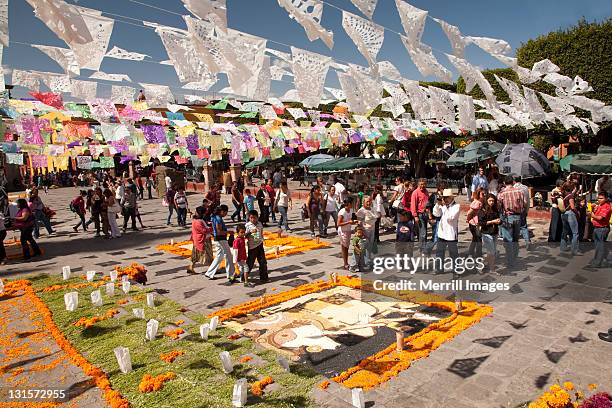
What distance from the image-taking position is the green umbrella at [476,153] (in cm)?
2197

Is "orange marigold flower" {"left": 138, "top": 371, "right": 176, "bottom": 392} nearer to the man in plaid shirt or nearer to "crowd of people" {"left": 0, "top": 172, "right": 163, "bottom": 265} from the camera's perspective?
the man in plaid shirt

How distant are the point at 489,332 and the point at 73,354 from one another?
234 inches

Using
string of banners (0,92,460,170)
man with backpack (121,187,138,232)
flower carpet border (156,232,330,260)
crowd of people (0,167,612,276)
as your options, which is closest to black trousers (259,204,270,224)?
flower carpet border (156,232,330,260)

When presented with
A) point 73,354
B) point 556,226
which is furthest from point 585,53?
point 73,354

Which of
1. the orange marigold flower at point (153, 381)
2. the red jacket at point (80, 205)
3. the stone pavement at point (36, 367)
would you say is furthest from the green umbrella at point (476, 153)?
the stone pavement at point (36, 367)

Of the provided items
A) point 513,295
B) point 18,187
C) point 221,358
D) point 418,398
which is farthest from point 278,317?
point 18,187

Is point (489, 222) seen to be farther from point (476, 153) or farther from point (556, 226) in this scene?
point (476, 153)

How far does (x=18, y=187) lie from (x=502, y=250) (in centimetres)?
4555

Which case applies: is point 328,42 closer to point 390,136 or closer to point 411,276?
point 411,276

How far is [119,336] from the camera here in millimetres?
6168

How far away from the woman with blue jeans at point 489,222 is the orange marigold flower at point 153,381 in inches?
252

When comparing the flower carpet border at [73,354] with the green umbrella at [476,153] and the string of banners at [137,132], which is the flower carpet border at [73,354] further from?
the green umbrella at [476,153]

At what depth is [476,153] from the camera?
22344mm

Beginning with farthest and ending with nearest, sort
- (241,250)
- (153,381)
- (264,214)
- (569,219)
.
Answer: (264,214)
(569,219)
(241,250)
(153,381)
